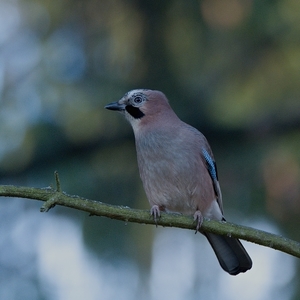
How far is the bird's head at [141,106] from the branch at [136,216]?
122 cm

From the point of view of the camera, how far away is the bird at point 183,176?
3.88m

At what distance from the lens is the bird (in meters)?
3.88

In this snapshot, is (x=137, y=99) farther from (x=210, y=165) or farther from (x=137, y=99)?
(x=210, y=165)

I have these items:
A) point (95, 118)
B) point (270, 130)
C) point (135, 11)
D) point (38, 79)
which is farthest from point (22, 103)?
point (270, 130)

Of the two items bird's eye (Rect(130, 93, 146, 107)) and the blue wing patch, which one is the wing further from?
bird's eye (Rect(130, 93, 146, 107))

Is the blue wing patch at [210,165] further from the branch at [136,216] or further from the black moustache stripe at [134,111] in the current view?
the branch at [136,216]

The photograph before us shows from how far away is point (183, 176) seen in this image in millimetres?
3863

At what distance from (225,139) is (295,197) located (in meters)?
0.70

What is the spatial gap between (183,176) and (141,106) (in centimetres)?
68

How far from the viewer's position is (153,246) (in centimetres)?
481

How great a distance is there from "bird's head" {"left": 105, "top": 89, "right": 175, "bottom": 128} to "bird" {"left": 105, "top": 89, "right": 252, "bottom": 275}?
12 centimetres

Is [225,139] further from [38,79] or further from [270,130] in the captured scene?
[38,79]

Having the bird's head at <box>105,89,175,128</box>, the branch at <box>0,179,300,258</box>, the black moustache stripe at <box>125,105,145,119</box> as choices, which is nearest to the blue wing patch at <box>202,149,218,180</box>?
the bird's head at <box>105,89,175,128</box>

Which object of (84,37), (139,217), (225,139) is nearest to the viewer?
(139,217)
